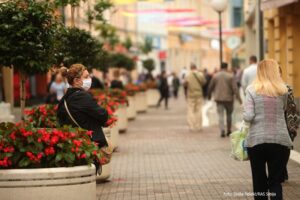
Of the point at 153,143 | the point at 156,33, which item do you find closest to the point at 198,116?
the point at 153,143

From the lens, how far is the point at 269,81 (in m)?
9.83

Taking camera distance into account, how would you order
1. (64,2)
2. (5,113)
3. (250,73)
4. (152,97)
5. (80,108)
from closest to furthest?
(80,108) → (64,2) → (250,73) → (5,113) → (152,97)

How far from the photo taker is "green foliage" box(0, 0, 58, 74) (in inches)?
474

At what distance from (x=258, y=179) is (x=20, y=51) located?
3707 mm

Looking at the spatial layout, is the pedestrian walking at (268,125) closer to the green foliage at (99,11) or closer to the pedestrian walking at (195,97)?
the green foliage at (99,11)

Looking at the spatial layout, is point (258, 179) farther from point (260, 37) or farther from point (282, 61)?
point (282, 61)

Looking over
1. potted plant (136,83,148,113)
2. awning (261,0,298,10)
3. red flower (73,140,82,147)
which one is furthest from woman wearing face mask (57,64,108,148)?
potted plant (136,83,148,113)

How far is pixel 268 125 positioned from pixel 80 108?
2327mm

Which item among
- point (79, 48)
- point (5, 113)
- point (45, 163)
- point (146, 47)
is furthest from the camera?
point (146, 47)

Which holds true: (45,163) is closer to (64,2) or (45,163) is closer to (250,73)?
(64,2)

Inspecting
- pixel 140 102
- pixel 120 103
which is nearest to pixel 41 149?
pixel 120 103

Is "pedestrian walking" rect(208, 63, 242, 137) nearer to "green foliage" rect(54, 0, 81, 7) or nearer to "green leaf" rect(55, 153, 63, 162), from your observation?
"green foliage" rect(54, 0, 81, 7)

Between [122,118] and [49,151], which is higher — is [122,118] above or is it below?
below

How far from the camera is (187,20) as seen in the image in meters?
66.2
